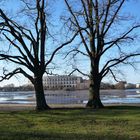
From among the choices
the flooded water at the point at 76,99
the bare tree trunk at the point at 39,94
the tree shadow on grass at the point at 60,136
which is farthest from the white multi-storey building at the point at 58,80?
the tree shadow on grass at the point at 60,136

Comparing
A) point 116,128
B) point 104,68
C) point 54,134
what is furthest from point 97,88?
point 54,134

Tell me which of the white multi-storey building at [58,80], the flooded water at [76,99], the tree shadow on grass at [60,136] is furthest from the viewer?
the white multi-storey building at [58,80]

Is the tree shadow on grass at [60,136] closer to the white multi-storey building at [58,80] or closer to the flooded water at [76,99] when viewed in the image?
the white multi-storey building at [58,80]

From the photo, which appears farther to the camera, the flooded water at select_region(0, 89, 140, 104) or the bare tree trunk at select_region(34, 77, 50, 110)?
the flooded water at select_region(0, 89, 140, 104)

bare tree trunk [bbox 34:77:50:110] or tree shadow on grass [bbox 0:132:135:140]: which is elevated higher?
bare tree trunk [bbox 34:77:50:110]

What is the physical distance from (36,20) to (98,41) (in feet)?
16.8

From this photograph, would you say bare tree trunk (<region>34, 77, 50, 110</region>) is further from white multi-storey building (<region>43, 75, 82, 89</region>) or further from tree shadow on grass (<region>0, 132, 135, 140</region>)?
tree shadow on grass (<region>0, 132, 135, 140</region>)

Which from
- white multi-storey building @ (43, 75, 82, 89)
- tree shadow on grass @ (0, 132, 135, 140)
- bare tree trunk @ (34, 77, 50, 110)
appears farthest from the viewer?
white multi-storey building @ (43, 75, 82, 89)

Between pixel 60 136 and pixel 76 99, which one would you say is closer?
pixel 60 136

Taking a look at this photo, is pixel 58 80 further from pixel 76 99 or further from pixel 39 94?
pixel 39 94

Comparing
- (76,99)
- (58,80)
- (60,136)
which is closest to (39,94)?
(60,136)

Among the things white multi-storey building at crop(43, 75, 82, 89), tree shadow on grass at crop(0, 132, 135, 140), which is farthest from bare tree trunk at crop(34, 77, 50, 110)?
tree shadow on grass at crop(0, 132, 135, 140)

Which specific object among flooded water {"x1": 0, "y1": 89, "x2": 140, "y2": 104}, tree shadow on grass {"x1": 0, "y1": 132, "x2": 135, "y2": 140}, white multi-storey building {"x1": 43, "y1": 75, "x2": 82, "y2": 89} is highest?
white multi-storey building {"x1": 43, "y1": 75, "x2": 82, "y2": 89}

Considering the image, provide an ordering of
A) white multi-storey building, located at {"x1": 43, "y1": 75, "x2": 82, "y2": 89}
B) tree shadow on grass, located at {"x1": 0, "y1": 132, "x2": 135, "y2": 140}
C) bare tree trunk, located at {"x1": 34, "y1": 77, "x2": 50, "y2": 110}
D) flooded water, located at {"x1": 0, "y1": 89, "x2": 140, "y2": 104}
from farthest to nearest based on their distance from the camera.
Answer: white multi-storey building, located at {"x1": 43, "y1": 75, "x2": 82, "y2": 89} < flooded water, located at {"x1": 0, "y1": 89, "x2": 140, "y2": 104} < bare tree trunk, located at {"x1": 34, "y1": 77, "x2": 50, "y2": 110} < tree shadow on grass, located at {"x1": 0, "y1": 132, "x2": 135, "y2": 140}
